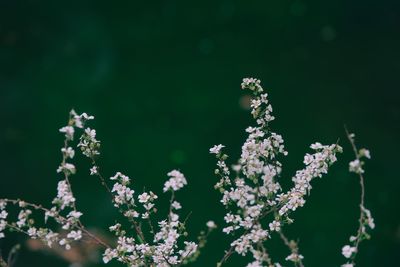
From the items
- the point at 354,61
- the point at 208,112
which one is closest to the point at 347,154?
the point at 354,61

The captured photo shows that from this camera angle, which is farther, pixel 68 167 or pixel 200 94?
pixel 200 94

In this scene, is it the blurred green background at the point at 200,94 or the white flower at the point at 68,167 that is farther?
the blurred green background at the point at 200,94

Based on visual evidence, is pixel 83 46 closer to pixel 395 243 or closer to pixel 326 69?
pixel 326 69

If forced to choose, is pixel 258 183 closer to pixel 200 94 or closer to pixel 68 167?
pixel 68 167

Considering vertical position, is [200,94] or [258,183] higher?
[200,94]

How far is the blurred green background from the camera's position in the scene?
3.60 metres

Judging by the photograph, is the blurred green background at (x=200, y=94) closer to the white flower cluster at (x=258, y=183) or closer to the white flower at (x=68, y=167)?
the white flower cluster at (x=258, y=183)

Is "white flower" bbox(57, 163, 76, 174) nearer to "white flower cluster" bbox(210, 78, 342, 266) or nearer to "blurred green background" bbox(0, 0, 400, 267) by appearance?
"white flower cluster" bbox(210, 78, 342, 266)

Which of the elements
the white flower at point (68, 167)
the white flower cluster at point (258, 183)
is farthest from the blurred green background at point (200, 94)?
the white flower at point (68, 167)

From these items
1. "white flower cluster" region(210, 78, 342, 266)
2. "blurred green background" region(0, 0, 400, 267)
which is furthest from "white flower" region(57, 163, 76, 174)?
"blurred green background" region(0, 0, 400, 267)

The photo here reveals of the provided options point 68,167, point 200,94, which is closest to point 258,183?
point 68,167

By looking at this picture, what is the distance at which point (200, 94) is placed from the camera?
388 centimetres

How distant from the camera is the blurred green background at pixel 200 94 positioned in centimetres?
360

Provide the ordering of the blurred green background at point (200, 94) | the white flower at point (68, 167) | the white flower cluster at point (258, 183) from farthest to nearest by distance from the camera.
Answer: the blurred green background at point (200, 94) → the white flower cluster at point (258, 183) → the white flower at point (68, 167)
